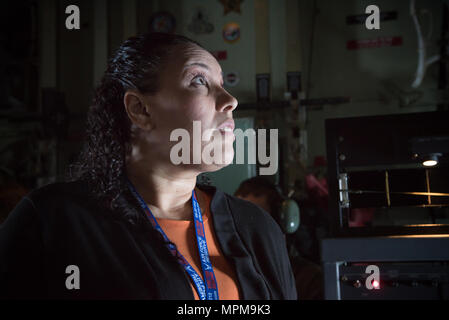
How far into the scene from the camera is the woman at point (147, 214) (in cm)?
56

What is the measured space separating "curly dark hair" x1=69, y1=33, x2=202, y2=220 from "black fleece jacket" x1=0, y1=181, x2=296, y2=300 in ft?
0.15

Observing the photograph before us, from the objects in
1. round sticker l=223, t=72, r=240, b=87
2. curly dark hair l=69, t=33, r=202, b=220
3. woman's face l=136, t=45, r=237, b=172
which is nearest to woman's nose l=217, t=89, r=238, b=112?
woman's face l=136, t=45, r=237, b=172

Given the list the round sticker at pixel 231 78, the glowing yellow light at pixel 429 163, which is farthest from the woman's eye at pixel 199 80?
the round sticker at pixel 231 78

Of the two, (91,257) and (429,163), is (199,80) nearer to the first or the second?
(91,257)

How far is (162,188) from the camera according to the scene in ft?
2.22

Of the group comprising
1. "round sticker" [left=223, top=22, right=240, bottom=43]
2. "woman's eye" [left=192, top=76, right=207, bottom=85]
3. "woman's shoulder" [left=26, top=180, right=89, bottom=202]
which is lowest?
"woman's shoulder" [left=26, top=180, right=89, bottom=202]

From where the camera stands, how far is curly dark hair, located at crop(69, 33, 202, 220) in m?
0.66

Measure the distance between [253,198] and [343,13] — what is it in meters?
1.74

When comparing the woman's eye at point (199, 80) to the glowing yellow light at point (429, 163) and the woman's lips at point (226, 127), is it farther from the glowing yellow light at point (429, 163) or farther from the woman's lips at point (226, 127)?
the glowing yellow light at point (429, 163)

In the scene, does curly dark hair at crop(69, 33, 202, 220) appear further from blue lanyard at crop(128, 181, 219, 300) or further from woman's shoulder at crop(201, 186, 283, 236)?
woman's shoulder at crop(201, 186, 283, 236)
